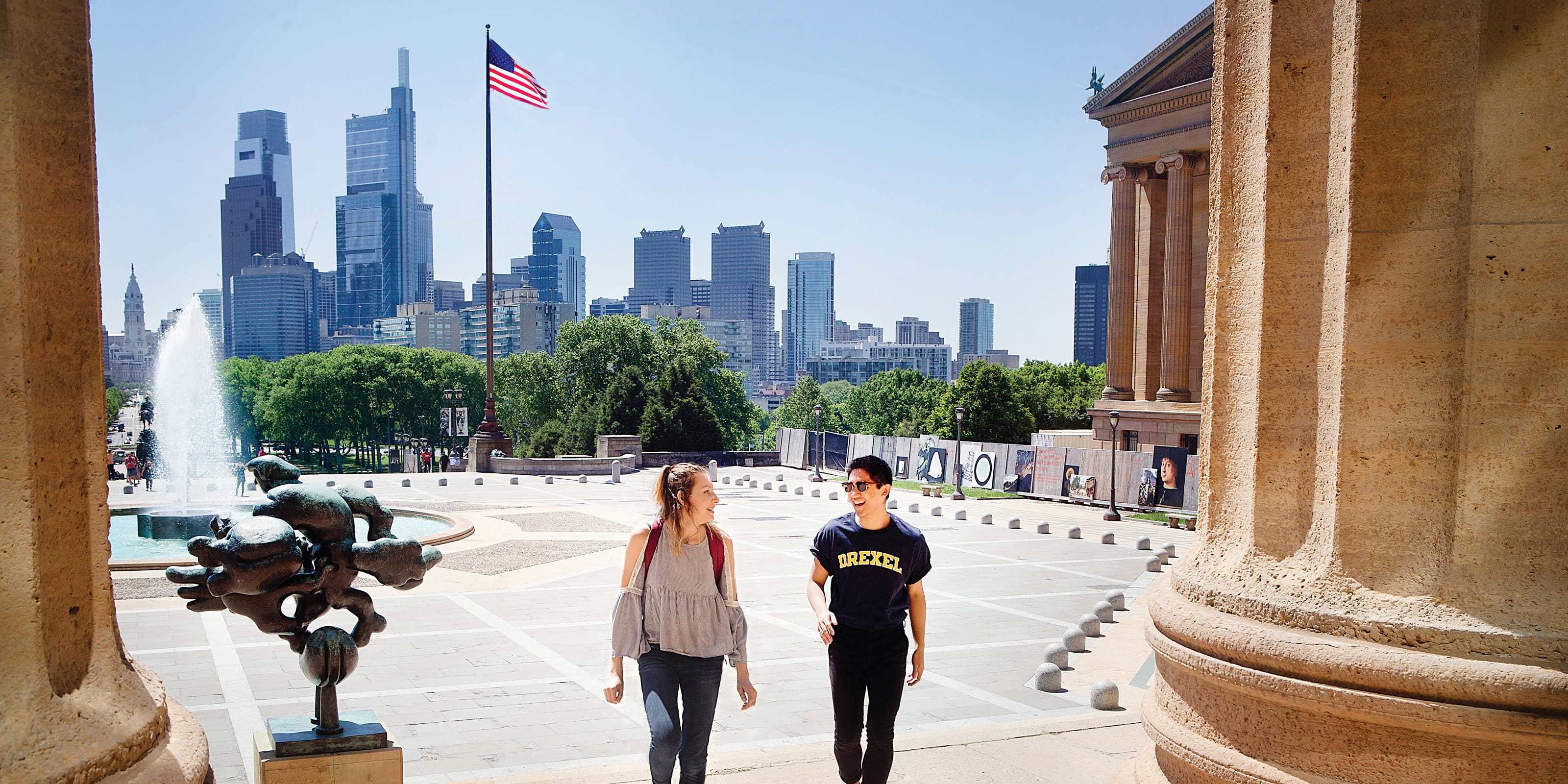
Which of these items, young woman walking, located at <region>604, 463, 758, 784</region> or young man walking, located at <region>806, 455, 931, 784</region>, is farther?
young man walking, located at <region>806, 455, 931, 784</region>

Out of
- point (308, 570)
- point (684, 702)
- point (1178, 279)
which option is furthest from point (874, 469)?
point (1178, 279)

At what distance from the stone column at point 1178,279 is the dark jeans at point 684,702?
3712 cm

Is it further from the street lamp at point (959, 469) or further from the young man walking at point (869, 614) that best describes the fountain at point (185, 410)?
the young man walking at point (869, 614)

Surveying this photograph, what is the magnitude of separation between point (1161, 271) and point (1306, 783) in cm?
4031

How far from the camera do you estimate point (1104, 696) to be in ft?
30.7

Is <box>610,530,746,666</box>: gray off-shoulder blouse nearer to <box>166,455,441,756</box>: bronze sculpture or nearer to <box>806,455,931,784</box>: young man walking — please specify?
<box>806,455,931,784</box>: young man walking

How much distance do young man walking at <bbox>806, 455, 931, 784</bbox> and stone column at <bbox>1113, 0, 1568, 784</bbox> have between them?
4.66ft

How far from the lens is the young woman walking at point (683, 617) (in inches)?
205

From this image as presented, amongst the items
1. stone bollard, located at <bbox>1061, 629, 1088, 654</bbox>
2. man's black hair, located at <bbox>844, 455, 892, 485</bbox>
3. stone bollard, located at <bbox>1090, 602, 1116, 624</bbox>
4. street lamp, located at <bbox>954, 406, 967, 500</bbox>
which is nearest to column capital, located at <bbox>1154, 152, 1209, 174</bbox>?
street lamp, located at <bbox>954, 406, 967, 500</bbox>

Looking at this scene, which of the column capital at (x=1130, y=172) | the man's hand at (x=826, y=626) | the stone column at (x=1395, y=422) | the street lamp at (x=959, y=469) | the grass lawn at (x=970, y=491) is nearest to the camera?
the stone column at (x=1395, y=422)

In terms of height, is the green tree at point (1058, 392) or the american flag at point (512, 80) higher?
the american flag at point (512, 80)

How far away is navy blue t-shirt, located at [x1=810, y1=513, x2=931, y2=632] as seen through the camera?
5617mm

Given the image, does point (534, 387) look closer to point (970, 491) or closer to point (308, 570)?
point (970, 491)

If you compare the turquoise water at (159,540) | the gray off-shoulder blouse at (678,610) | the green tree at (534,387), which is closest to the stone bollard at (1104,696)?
the gray off-shoulder blouse at (678,610)
